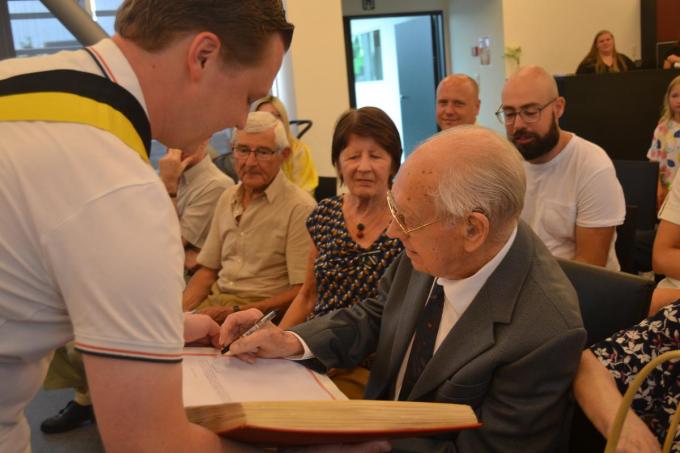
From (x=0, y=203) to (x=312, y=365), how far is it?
3.26 ft

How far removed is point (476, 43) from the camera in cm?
902

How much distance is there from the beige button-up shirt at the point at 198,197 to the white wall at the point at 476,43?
18.7 ft

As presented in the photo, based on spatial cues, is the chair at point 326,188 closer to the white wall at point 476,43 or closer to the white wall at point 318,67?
the white wall at point 318,67

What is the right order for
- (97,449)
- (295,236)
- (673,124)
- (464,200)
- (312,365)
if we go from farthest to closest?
(673,124) < (97,449) < (295,236) < (312,365) < (464,200)

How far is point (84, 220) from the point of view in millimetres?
771

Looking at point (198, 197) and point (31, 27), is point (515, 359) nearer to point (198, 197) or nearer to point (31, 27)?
point (198, 197)

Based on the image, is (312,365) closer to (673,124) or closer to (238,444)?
(238,444)

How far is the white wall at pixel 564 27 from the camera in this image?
860 cm

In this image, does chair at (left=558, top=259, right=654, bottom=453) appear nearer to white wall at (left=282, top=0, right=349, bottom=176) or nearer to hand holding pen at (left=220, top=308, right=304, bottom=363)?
hand holding pen at (left=220, top=308, right=304, bottom=363)

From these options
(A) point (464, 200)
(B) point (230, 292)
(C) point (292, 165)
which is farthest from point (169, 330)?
(C) point (292, 165)

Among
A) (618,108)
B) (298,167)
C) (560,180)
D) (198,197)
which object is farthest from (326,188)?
(618,108)

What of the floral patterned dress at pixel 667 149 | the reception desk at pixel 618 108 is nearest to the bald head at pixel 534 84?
the floral patterned dress at pixel 667 149

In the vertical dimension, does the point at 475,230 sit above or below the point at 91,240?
below

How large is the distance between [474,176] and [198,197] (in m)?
2.26
